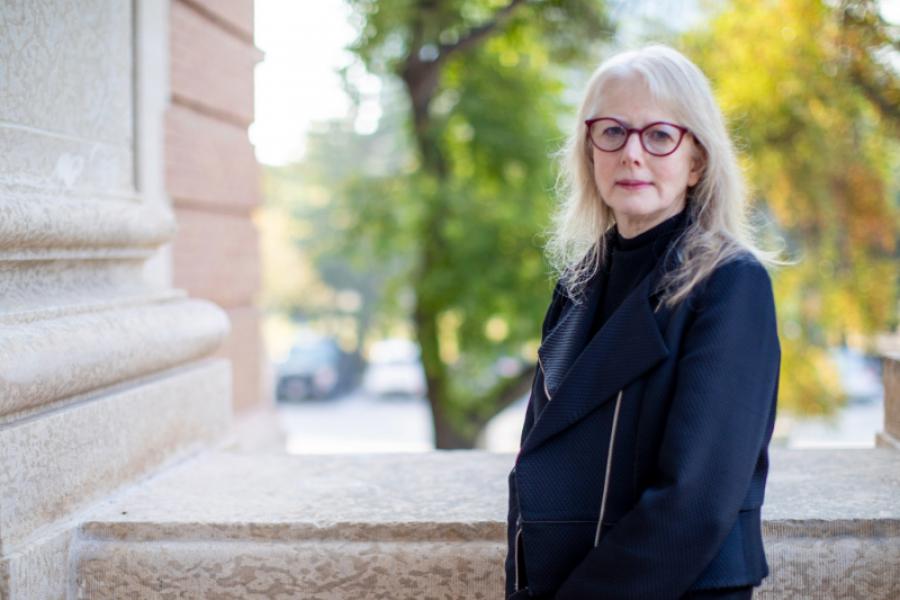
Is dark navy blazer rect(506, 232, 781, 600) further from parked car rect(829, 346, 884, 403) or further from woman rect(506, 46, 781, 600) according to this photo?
parked car rect(829, 346, 884, 403)

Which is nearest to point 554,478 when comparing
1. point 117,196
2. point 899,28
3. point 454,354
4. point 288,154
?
point 117,196

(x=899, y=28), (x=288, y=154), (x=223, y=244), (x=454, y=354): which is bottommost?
(x=454, y=354)

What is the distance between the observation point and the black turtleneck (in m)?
2.05

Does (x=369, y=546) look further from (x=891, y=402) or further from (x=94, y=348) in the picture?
(x=891, y=402)


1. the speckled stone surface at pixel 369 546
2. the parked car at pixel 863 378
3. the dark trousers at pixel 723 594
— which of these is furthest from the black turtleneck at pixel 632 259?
the parked car at pixel 863 378

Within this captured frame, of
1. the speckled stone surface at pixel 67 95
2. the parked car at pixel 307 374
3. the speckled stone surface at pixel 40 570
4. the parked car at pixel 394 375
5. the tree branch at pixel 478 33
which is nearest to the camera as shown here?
the speckled stone surface at pixel 40 570

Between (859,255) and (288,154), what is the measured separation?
33901 millimetres

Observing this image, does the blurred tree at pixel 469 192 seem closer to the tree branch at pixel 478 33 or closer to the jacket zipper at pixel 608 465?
the tree branch at pixel 478 33

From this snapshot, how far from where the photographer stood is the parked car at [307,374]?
35.9 m

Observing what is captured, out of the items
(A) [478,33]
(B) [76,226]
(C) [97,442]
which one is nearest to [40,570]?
(C) [97,442]

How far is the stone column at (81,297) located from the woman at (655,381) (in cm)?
129

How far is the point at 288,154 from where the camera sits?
4375 centimetres

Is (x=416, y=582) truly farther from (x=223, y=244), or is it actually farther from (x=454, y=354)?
(x=454, y=354)

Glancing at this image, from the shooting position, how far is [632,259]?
2.09 meters
